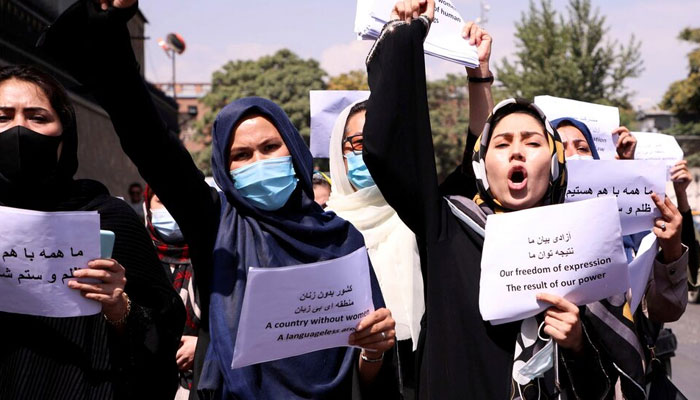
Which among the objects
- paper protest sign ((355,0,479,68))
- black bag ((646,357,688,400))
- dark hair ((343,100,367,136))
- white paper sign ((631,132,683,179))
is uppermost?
paper protest sign ((355,0,479,68))

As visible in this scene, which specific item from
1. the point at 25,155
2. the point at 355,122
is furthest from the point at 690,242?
the point at 25,155

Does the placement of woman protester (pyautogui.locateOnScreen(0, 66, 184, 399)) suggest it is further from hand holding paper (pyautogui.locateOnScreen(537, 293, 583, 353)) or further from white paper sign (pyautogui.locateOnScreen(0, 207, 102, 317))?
hand holding paper (pyautogui.locateOnScreen(537, 293, 583, 353))

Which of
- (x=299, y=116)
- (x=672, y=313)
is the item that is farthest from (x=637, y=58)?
(x=672, y=313)

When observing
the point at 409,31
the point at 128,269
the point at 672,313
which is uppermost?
the point at 409,31

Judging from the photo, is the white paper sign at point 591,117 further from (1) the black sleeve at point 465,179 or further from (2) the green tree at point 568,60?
(2) the green tree at point 568,60

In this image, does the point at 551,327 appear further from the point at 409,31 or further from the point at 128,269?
the point at 128,269

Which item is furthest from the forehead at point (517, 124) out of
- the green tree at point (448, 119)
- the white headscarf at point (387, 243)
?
the green tree at point (448, 119)

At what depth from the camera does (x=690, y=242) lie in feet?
10.9

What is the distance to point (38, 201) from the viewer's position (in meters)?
2.29

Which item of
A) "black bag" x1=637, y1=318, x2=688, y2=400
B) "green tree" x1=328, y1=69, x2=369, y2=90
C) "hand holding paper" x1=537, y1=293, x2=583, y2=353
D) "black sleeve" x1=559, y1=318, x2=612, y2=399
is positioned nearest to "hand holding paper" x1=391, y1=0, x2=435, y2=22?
"hand holding paper" x1=537, y1=293, x2=583, y2=353

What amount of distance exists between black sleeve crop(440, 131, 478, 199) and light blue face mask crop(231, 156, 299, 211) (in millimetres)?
602

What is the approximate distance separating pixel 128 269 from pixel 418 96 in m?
0.97

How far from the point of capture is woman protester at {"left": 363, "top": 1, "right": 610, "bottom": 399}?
2.12 metres

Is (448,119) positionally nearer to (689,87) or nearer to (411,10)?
(689,87)
